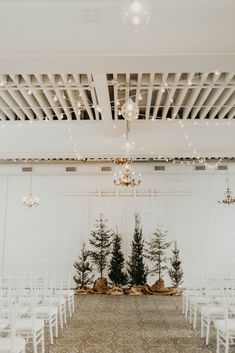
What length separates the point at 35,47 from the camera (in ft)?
16.6

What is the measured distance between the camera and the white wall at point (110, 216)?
13148 millimetres

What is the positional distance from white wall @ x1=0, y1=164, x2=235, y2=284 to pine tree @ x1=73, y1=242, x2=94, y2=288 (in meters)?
0.42

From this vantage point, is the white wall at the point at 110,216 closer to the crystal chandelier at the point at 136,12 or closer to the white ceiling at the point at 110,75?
the white ceiling at the point at 110,75

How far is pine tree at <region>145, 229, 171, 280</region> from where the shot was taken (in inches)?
475

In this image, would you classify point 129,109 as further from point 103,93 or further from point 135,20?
point 135,20

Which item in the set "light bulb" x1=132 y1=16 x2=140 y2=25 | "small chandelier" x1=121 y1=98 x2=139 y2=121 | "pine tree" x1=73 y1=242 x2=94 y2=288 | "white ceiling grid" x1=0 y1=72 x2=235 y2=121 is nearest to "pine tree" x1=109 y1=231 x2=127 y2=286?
"pine tree" x1=73 y1=242 x2=94 y2=288

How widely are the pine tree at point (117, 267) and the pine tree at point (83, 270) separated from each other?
0.74 m

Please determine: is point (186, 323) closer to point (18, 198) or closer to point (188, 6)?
point (188, 6)

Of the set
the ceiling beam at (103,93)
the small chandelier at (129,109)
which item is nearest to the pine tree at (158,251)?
the ceiling beam at (103,93)

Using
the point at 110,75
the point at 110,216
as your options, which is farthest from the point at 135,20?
the point at 110,216

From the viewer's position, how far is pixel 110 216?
526 inches

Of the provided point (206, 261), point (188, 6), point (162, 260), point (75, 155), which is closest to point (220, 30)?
point (188, 6)

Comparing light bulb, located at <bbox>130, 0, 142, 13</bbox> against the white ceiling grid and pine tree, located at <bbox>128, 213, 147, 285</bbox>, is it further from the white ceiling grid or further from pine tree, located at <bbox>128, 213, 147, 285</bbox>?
pine tree, located at <bbox>128, 213, 147, 285</bbox>

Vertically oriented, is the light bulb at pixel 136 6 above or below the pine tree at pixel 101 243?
above
